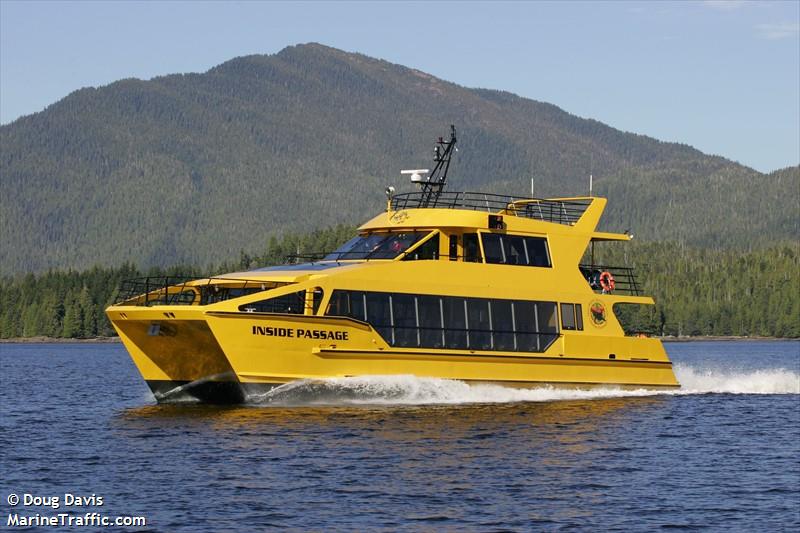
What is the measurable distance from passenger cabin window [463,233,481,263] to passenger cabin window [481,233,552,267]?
0.20m

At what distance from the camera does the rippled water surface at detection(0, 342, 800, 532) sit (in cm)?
2073

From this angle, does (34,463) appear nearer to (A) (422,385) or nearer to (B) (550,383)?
(A) (422,385)

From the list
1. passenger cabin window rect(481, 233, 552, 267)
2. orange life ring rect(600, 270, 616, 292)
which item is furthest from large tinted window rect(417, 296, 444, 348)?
orange life ring rect(600, 270, 616, 292)

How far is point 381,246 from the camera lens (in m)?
33.8

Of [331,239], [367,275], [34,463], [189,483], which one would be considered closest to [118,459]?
[34,463]

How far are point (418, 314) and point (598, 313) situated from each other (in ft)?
20.2

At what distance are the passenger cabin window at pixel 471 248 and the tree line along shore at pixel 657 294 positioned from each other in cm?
8762

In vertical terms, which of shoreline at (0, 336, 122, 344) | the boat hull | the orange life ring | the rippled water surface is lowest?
shoreline at (0, 336, 122, 344)

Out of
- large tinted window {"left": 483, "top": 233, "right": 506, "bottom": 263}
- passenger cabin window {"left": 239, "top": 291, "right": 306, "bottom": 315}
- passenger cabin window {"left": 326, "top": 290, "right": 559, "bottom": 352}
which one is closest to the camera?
passenger cabin window {"left": 239, "top": 291, "right": 306, "bottom": 315}

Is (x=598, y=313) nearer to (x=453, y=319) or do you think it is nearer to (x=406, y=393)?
(x=453, y=319)

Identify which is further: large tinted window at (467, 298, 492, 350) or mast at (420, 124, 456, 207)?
mast at (420, 124, 456, 207)

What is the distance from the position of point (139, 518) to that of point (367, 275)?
1265 cm

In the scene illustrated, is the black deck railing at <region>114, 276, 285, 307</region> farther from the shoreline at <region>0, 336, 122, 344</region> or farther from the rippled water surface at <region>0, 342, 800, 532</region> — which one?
the shoreline at <region>0, 336, 122, 344</region>

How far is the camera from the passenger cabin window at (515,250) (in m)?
34.2
